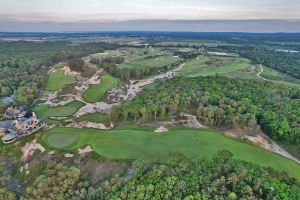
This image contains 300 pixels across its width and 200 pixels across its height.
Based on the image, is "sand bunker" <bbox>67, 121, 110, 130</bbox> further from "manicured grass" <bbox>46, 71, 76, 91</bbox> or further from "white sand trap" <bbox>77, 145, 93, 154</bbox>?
"manicured grass" <bbox>46, 71, 76, 91</bbox>

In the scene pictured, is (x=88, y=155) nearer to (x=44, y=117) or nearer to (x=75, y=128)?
(x=75, y=128)

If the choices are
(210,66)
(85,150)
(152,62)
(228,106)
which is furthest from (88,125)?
(210,66)

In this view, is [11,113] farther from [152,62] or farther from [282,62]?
[282,62]

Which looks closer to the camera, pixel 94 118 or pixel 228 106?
pixel 228 106

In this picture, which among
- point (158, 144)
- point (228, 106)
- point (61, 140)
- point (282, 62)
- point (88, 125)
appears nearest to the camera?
point (158, 144)

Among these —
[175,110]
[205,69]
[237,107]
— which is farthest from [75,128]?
[205,69]

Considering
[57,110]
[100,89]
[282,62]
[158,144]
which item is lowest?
[57,110]

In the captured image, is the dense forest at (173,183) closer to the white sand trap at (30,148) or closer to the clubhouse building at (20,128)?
the white sand trap at (30,148)
